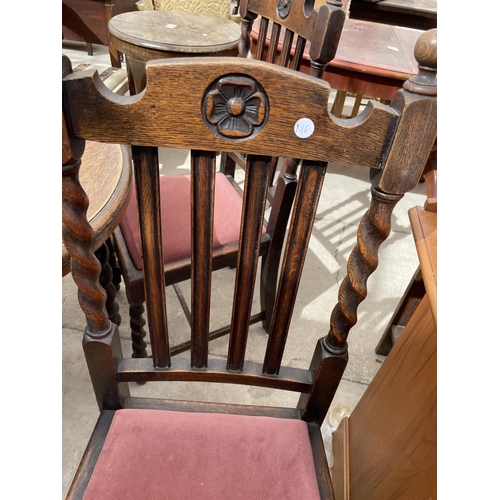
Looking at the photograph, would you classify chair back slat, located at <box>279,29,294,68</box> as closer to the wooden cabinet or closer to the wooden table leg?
the wooden cabinet

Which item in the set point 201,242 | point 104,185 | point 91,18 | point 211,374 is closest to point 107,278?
point 104,185

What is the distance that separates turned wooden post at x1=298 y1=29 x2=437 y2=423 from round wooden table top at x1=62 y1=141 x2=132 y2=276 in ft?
1.48

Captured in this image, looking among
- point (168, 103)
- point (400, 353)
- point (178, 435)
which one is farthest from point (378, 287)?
point (168, 103)

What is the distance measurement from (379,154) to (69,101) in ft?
1.16

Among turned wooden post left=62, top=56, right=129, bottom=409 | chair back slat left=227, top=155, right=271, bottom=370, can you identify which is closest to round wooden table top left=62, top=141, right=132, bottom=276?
turned wooden post left=62, top=56, right=129, bottom=409

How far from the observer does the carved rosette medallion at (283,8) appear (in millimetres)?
893

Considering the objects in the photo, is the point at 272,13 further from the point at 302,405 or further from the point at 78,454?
the point at 78,454

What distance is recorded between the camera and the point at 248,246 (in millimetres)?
579

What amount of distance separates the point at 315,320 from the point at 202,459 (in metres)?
1.02

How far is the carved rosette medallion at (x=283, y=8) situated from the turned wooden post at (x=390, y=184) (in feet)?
1.84

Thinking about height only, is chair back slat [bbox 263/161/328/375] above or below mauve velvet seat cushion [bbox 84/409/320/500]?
above

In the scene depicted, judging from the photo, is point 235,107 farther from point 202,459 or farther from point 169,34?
point 169,34

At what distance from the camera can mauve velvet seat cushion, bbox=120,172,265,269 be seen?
1.04 metres

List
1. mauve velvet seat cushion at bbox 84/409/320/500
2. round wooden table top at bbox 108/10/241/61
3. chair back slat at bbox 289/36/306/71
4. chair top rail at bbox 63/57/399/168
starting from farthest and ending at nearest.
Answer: round wooden table top at bbox 108/10/241/61 < chair back slat at bbox 289/36/306/71 < mauve velvet seat cushion at bbox 84/409/320/500 < chair top rail at bbox 63/57/399/168
